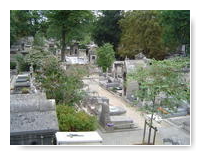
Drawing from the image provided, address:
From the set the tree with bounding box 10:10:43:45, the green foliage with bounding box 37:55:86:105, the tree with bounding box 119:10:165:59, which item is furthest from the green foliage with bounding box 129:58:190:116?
the tree with bounding box 119:10:165:59

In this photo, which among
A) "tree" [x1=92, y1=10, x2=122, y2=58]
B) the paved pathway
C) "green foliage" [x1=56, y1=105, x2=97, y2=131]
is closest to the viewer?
"green foliage" [x1=56, y1=105, x2=97, y2=131]

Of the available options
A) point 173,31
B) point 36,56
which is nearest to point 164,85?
point 173,31

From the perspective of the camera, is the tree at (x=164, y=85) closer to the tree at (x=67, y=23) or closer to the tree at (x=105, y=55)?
the tree at (x=67, y=23)

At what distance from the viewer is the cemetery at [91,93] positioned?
533 centimetres

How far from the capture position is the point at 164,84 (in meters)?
6.04

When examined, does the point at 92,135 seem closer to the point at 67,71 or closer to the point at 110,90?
the point at 67,71

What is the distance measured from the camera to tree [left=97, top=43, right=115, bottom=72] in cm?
1071

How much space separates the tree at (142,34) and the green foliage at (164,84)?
342 cm

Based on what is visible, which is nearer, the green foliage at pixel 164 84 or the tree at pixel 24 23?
the green foliage at pixel 164 84

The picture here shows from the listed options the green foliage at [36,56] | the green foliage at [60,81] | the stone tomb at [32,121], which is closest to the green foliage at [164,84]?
the stone tomb at [32,121]

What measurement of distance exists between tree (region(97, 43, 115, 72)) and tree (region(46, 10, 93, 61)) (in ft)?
7.66

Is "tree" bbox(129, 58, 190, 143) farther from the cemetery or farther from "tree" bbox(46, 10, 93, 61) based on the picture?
"tree" bbox(46, 10, 93, 61)
